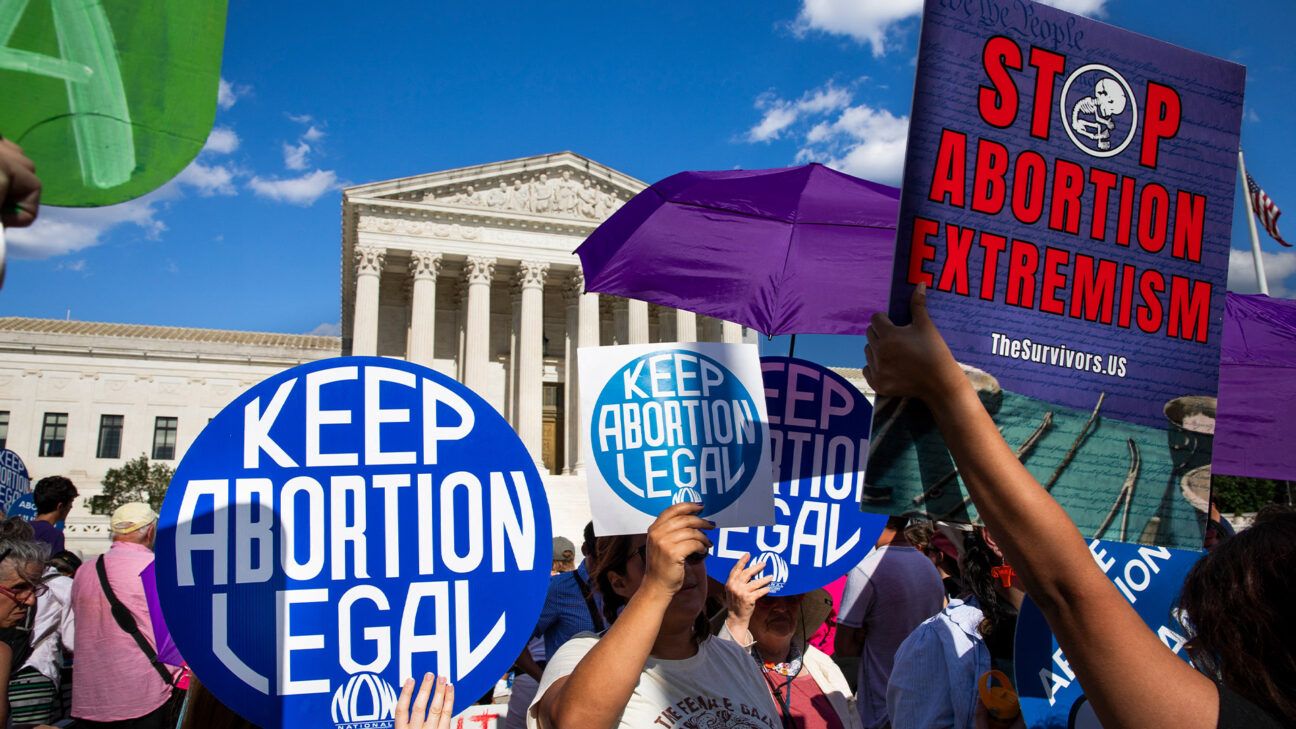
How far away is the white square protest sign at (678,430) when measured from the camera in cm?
249

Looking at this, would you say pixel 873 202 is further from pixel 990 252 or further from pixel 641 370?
pixel 990 252

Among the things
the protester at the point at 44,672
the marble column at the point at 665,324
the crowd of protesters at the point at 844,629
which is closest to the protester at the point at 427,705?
the crowd of protesters at the point at 844,629

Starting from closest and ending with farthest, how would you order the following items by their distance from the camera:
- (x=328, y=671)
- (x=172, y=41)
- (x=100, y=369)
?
1. (x=172, y=41)
2. (x=328, y=671)
3. (x=100, y=369)

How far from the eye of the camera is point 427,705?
75.9 inches

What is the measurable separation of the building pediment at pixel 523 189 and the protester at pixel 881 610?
32313 millimetres

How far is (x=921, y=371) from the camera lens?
1.41 m

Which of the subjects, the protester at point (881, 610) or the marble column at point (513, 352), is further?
the marble column at point (513, 352)

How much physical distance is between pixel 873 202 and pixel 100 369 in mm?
46300

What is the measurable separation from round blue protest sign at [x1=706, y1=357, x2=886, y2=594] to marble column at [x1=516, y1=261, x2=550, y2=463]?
30.0m

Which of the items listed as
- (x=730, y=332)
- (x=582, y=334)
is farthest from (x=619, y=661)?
(x=730, y=332)

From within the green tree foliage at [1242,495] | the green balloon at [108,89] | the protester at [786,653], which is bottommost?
the green tree foliage at [1242,495]

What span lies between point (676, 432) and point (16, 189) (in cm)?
179

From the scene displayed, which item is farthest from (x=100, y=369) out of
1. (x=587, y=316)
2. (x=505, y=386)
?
(x=587, y=316)

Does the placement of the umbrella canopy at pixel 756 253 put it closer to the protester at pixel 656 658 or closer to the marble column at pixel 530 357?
the protester at pixel 656 658
